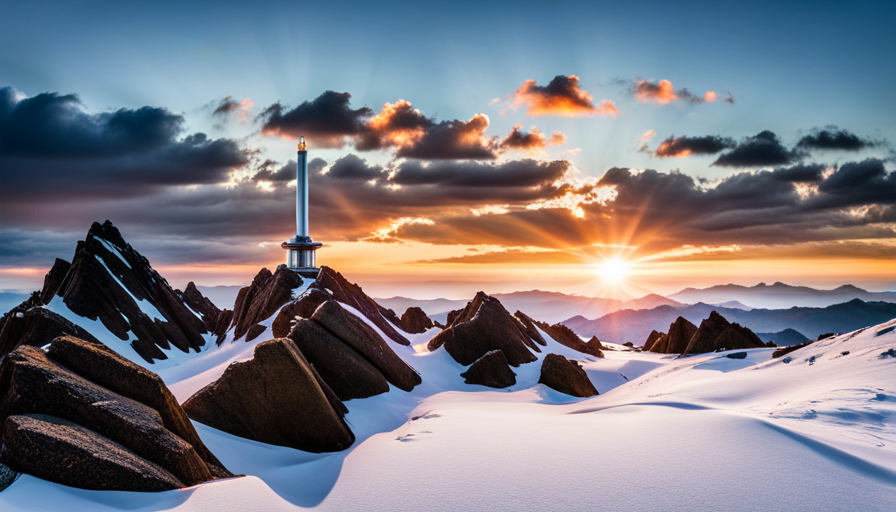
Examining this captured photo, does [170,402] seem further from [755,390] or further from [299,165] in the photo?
[299,165]

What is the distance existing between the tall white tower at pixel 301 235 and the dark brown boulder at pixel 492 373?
50018 mm

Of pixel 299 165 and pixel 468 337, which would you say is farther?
pixel 299 165

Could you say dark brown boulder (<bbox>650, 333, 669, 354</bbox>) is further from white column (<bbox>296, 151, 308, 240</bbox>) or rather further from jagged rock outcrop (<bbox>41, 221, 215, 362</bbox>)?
white column (<bbox>296, 151, 308, 240</bbox>)

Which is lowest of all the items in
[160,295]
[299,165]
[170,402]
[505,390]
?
[505,390]

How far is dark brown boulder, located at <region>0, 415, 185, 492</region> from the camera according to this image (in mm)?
7773

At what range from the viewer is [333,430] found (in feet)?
45.5

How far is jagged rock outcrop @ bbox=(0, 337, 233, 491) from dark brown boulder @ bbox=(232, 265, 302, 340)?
3243cm

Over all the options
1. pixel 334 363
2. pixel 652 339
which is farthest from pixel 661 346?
pixel 334 363

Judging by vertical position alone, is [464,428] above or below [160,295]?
below

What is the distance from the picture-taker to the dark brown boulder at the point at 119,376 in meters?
10.2

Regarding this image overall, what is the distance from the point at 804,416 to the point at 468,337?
21466 mm

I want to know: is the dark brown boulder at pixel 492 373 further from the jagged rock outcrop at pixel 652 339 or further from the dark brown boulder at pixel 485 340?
the jagged rock outcrop at pixel 652 339

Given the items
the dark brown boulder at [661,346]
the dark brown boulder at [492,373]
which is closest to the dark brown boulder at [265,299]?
the dark brown boulder at [492,373]

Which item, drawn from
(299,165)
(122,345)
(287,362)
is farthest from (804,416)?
(299,165)
